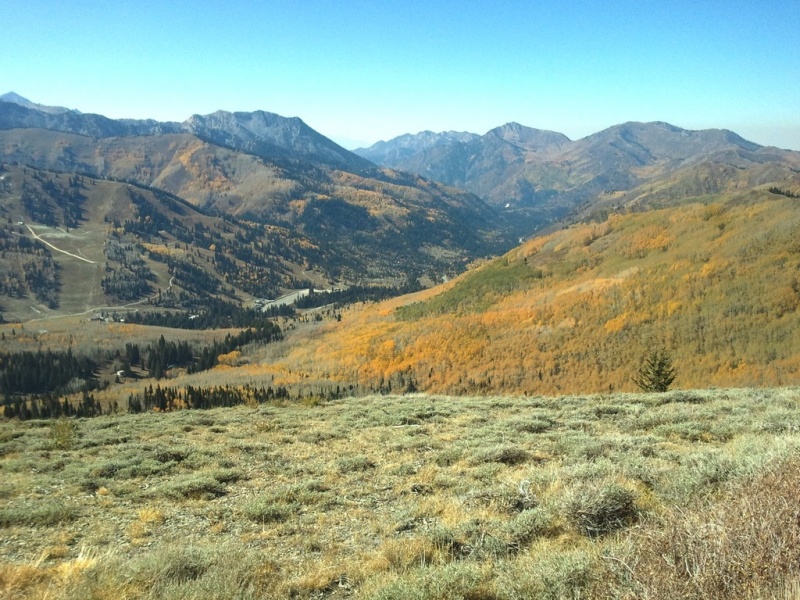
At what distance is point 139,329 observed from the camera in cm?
16638

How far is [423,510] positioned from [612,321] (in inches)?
2804

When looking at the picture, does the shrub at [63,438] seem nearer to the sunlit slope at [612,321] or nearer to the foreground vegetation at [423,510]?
the foreground vegetation at [423,510]

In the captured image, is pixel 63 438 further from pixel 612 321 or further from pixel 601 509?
pixel 612 321

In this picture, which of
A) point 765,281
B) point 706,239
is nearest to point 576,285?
point 706,239

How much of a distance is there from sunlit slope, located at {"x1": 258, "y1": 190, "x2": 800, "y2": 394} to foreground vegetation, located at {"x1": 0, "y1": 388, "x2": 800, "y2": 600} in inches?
1711

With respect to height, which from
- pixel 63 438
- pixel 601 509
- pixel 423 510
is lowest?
pixel 63 438

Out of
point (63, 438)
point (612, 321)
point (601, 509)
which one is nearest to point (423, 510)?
point (601, 509)

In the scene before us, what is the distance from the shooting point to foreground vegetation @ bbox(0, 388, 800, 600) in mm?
6117

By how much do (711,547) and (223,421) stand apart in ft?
83.1

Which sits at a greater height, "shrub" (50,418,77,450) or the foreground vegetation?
the foreground vegetation

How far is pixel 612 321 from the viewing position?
73125 millimetres

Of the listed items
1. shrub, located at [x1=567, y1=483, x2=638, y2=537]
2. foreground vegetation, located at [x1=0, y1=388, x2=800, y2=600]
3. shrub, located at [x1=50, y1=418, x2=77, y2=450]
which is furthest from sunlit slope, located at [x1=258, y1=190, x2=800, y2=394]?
shrub, located at [x1=50, y1=418, x2=77, y2=450]

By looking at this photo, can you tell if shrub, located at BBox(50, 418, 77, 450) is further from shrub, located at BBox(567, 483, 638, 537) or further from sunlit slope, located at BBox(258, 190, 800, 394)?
sunlit slope, located at BBox(258, 190, 800, 394)

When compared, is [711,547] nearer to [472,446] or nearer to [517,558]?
[517,558]
